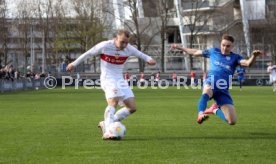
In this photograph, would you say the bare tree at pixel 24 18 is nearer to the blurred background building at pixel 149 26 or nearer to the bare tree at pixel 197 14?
the blurred background building at pixel 149 26

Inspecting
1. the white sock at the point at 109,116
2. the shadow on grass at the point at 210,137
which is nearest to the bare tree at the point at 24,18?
the white sock at the point at 109,116

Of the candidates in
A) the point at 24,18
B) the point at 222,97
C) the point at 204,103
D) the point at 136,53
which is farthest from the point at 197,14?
the point at 204,103

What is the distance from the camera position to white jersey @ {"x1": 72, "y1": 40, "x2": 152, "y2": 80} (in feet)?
41.7

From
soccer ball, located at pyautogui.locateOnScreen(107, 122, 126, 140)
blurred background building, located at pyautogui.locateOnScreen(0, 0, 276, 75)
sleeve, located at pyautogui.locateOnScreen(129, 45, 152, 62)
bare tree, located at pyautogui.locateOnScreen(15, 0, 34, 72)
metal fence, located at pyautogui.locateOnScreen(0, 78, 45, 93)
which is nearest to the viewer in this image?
soccer ball, located at pyautogui.locateOnScreen(107, 122, 126, 140)

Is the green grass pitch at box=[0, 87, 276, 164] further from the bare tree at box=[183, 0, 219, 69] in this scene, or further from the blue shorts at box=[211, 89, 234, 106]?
the bare tree at box=[183, 0, 219, 69]

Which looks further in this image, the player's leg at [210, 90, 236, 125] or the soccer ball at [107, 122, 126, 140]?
the player's leg at [210, 90, 236, 125]

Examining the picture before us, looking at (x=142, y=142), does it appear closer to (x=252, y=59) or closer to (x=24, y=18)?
(x=252, y=59)

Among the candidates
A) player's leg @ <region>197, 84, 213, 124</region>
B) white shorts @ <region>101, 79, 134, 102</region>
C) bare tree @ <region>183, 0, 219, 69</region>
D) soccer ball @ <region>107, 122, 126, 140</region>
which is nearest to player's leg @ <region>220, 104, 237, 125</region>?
player's leg @ <region>197, 84, 213, 124</region>

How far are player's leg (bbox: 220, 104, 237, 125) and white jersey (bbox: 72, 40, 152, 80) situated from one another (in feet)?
7.93

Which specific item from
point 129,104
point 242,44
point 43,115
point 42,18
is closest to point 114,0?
point 42,18

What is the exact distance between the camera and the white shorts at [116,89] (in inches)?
498

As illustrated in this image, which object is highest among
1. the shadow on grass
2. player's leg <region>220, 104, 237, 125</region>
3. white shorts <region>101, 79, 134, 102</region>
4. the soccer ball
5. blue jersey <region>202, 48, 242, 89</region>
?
blue jersey <region>202, 48, 242, 89</region>

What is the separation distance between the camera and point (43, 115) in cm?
1908

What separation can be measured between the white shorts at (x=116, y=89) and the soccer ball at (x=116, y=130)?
2.35 feet
